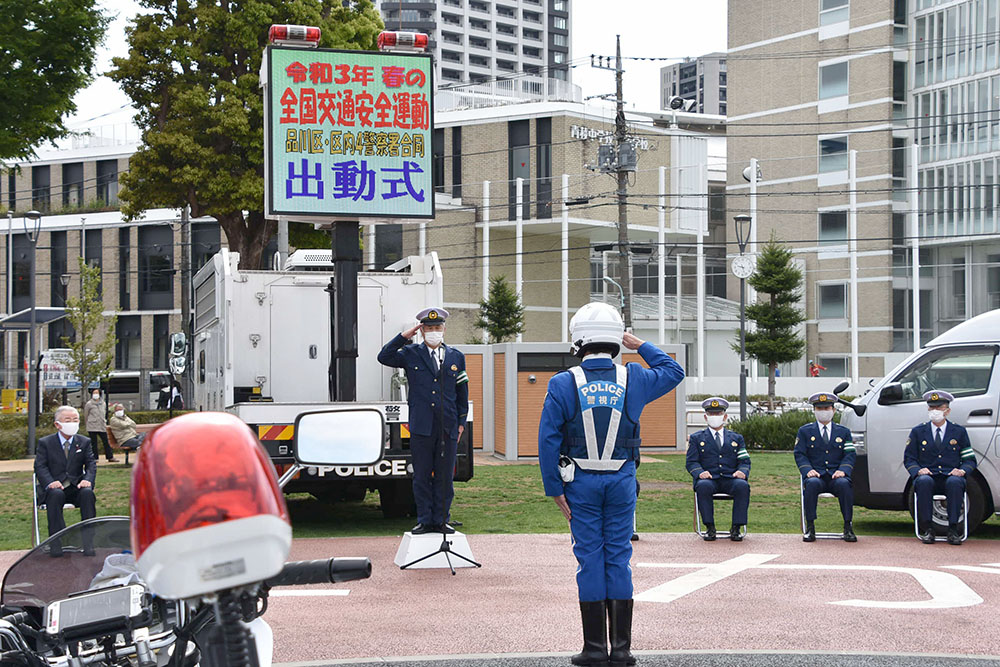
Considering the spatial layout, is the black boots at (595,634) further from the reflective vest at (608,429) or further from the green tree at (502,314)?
the green tree at (502,314)

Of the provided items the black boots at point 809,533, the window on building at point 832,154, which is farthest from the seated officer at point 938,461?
the window on building at point 832,154

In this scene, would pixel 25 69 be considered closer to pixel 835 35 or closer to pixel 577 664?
pixel 577 664

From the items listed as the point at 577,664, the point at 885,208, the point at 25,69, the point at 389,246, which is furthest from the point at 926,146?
the point at 577,664

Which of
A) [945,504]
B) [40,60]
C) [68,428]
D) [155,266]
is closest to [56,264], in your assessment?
[155,266]

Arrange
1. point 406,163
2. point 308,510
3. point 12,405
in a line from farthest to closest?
1. point 12,405
2. point 308,510
3. point 406,163

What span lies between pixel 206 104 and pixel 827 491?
59.9 feet

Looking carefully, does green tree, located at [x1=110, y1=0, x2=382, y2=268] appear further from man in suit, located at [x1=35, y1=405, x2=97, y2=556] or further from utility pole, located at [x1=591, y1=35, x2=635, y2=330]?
man in suit, located at [x1=35, y1=405, x2=97, y2=556]

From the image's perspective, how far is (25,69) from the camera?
18000mm

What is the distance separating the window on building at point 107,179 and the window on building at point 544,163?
2421 centimetres

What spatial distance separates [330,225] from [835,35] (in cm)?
5129

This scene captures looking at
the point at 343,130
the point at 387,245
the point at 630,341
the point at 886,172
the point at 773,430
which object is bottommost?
the point at 773,430

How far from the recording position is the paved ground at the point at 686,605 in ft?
23.7

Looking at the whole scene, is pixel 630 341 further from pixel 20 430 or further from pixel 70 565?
pixel 20 430

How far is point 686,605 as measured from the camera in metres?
8.55
